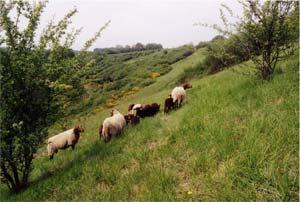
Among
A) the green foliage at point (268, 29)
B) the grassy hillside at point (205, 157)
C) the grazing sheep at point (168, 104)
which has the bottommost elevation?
the grassy hillside at point (205, 157)

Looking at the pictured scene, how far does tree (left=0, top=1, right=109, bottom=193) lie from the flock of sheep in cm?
157

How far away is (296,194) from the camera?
16.5 ft

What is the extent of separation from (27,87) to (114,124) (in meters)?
2.87

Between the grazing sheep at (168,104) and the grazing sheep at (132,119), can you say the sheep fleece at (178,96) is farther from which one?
the grazing sheep at (132,119)

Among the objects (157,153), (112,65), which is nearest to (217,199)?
(157,153)

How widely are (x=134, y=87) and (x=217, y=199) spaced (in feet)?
130

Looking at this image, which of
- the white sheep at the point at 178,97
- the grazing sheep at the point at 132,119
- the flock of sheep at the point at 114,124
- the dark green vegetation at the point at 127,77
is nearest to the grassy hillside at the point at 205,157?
the flock of sheep at the point at 114,124

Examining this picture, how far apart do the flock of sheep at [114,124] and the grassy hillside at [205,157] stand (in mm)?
567

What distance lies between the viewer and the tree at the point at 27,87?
983 centimetres

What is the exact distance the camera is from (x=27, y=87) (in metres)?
10.3

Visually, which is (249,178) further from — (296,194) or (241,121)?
(241,121)

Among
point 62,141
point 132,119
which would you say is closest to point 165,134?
point 132,119

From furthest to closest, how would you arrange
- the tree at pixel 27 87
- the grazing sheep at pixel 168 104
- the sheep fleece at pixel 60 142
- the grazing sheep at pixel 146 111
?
the grazing sheep at pixel 146 111 < the grazing sheep at pixel 168 104 < the sheep fleece at pixel 60 142 < the tree at pixel 27 87

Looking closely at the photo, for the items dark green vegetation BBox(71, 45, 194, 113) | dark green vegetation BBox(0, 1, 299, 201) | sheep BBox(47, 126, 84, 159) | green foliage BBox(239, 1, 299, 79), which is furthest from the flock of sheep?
dark green vegetation BBox(71, 45, 194, 113)
